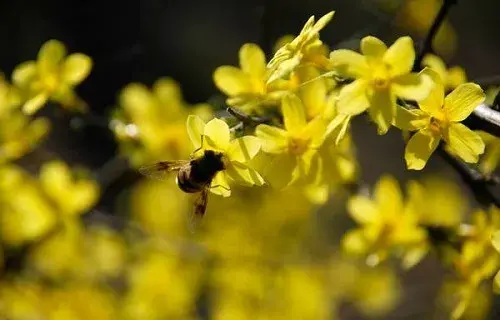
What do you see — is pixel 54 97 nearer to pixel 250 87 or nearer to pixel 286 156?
pixel 250 87

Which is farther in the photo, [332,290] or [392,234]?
[332,290]

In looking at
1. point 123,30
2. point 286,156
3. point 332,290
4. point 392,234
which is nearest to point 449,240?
point 392,234

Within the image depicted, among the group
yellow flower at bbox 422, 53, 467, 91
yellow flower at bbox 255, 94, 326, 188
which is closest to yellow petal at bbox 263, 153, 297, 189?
yellow flower at bbox 255, 94, 326, 188

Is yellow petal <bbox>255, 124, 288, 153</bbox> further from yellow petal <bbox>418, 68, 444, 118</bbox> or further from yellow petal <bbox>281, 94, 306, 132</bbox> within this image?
yellow petal <bbox>418, 68, 444, 118</bbox>

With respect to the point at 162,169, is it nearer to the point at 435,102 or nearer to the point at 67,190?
the point at 435,102

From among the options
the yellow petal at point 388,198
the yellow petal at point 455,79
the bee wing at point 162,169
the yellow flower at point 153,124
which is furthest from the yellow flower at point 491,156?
the yellow flower at point 153,124

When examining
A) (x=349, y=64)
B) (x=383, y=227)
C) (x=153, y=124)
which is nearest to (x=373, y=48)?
(x=349, y=64)
